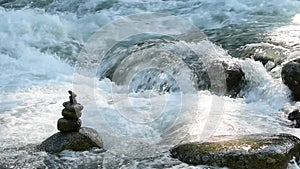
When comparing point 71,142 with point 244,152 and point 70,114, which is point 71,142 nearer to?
point 70,114

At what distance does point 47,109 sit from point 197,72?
10.1 feet

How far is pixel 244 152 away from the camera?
18.1 feet

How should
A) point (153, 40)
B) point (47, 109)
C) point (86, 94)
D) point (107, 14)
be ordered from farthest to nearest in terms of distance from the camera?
point (107, 14), point (153, 40), point (86, 94), point (47, 109)

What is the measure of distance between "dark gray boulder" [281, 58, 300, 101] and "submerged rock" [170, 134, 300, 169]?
2.67 meters

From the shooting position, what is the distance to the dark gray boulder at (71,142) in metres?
6.03

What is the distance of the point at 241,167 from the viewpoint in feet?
17.8

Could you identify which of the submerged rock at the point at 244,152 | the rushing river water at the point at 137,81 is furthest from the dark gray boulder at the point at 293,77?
the submerged rock at the point at 244,152

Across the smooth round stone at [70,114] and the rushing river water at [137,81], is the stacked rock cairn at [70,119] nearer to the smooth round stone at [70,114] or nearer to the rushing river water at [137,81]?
the smooth round stone at [70,114]

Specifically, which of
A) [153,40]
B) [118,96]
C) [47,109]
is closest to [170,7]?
[153,40]

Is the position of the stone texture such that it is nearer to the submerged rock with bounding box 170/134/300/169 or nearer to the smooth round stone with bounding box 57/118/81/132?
the smooth round stone with bounding box 57/118/81/132

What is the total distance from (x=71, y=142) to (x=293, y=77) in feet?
13.7

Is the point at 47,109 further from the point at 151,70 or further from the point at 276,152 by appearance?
the point at 276,152

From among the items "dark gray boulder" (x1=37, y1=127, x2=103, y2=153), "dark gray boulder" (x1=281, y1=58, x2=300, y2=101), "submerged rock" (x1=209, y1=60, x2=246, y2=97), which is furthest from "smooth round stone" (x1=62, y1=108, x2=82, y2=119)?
"dark gray boulder" (x1=281, y1=58, x2=300, y2=101)

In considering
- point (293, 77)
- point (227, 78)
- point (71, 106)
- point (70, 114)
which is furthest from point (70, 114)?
point (293, 77)
